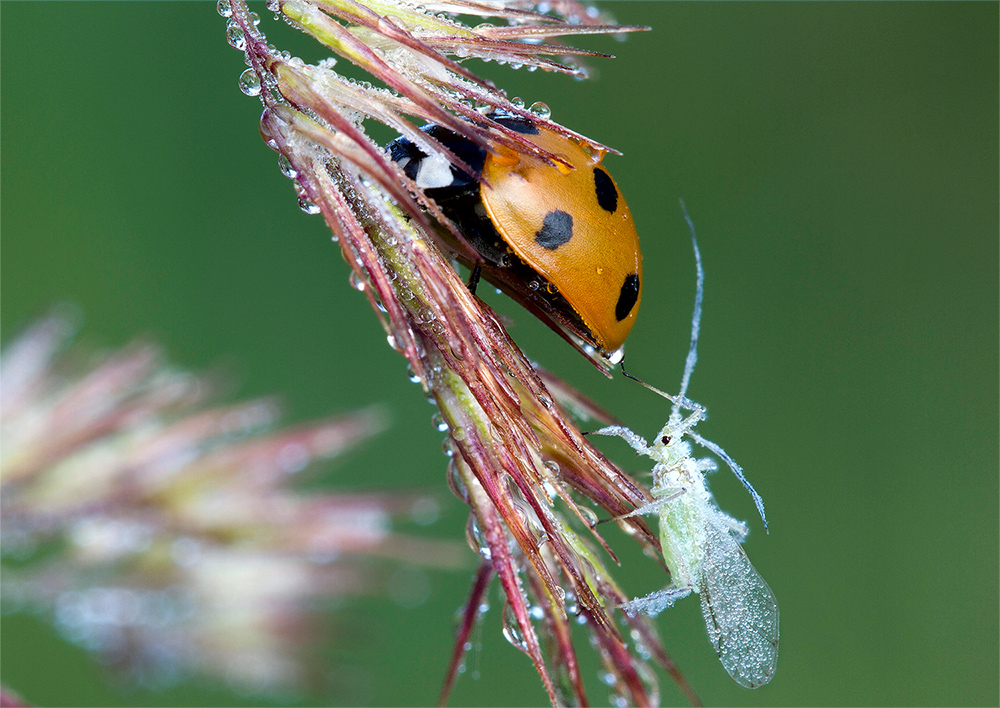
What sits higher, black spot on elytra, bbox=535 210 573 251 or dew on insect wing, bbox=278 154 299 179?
black spot on elytra, bbox=535 210 573 251

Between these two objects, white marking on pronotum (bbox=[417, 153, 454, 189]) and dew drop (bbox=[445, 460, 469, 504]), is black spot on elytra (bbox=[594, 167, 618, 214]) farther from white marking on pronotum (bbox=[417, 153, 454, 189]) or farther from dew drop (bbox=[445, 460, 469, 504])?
dew drop (bbox=[445, 460, 469, 504])

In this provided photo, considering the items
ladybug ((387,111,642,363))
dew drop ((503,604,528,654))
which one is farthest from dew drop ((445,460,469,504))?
ladybug ((387,111,642,363))

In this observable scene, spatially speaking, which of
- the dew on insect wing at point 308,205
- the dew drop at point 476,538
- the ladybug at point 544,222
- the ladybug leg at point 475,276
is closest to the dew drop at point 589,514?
the dew drop at point 476,538

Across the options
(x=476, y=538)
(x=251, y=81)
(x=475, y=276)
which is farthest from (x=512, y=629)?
(x=251, y=81)

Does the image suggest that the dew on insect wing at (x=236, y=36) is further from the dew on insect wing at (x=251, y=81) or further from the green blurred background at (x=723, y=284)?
the green blurred background at (x=723, y=284)

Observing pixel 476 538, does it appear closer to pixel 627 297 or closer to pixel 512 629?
pixel 512 629

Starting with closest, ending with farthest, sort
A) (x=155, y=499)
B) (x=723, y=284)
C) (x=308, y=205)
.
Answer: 1. (x=308, y=205)
2. (x=155, y=499)
3. (x=723, y=284)

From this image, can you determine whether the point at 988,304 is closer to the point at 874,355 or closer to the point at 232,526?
the point at 874,355
